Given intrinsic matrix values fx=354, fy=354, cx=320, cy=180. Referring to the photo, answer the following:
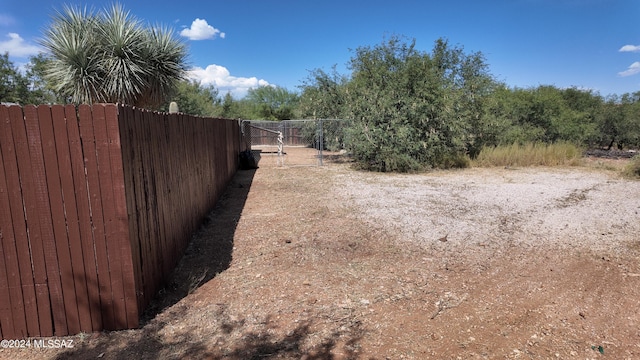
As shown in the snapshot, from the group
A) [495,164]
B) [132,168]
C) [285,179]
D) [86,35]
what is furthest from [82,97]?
[495,164]

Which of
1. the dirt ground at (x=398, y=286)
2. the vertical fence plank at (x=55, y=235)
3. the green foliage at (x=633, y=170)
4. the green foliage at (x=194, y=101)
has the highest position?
the green foliage at (x=194, y=101)

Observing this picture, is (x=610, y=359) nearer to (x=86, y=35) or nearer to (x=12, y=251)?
(x=12, y=251)

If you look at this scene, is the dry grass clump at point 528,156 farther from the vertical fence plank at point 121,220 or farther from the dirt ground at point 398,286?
the vertical fence plank at point 121,220

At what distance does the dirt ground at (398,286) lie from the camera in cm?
256

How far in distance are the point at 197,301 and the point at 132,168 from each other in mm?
1321

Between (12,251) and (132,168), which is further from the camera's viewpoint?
(132,168)

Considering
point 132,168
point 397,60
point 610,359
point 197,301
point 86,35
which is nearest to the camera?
point 610,359

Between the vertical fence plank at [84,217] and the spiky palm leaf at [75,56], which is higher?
the spiky palm leaf at [75,56]

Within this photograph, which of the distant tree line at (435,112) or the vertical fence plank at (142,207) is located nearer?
the vertical fence plank at (142,207)

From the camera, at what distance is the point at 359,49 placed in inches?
574

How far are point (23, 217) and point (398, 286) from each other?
3.16m

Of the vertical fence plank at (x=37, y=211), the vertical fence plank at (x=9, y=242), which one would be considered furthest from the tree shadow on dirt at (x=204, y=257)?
the vertical fence plank at (x=9, y=242)

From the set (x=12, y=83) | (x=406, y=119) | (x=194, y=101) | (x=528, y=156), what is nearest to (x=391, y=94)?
(x=406, y=119)

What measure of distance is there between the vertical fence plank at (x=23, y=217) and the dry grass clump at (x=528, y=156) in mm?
13488
